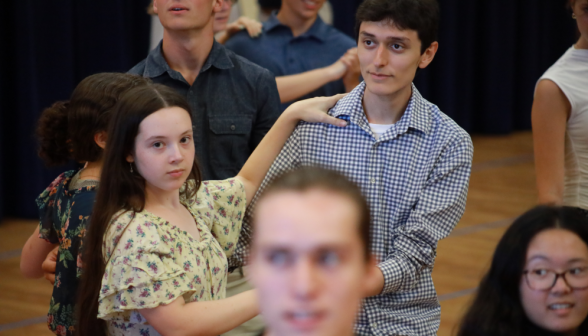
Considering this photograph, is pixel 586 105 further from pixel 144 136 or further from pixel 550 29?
pixel 550 29

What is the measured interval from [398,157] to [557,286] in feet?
2.29

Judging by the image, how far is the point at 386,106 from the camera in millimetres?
1994

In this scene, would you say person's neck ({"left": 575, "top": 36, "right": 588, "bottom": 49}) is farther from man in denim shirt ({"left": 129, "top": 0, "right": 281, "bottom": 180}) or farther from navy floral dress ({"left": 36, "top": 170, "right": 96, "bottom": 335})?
navy floral dress ({"left": 36, "top": 170, "right": 96, "bottom": 335})

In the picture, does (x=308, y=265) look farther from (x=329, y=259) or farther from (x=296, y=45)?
(x=296, y=45)

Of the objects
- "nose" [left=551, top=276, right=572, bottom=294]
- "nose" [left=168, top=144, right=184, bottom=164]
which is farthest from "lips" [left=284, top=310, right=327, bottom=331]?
"nose" [left=168, top=144, right=184, bottom=164]

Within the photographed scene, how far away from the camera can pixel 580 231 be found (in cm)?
138

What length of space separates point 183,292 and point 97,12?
3802 mm

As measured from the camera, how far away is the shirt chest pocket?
7.91ft

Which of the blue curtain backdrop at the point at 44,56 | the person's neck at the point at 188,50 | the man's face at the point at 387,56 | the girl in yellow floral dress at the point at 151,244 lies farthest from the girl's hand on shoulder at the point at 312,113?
the blue curtain backdrop at the point at 44,56

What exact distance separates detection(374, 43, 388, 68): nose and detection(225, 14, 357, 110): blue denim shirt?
1.41 metres

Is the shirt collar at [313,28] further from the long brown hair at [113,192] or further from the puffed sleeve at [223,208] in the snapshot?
the long brown hair at [113,192]

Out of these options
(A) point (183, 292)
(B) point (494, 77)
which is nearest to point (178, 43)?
(A) point (183, 292)

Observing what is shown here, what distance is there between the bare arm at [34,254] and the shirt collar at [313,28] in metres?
1.78

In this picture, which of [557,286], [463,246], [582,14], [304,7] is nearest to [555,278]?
[557,286]
